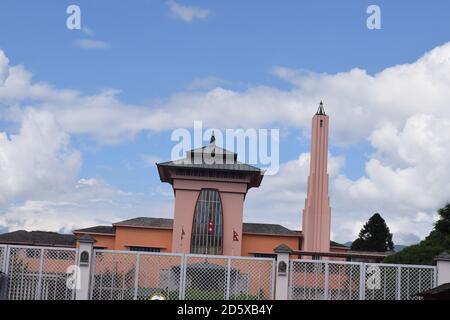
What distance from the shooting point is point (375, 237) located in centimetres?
4972

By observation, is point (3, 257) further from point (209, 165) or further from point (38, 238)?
point (38, 238)

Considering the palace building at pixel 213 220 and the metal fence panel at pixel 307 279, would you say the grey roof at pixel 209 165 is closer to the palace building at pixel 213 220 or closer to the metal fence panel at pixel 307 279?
the palace building at pixel 213 220

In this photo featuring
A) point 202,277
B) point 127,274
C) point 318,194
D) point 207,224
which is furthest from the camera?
point 207,224

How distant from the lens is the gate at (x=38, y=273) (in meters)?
14.1

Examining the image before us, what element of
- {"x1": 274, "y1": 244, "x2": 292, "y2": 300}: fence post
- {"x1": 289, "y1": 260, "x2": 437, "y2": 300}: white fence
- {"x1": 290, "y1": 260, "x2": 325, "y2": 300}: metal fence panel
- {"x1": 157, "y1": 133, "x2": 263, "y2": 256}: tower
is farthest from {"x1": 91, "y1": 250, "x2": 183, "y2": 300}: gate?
{"x1": 157, "y1": 133, "x2": 263, "y2": 256}: tower

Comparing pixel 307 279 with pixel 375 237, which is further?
pixel 375 237

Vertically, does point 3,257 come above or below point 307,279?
above

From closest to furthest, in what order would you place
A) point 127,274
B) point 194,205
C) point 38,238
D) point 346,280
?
point 346,280 < point 127,274 < point 194,205 < point 38,238

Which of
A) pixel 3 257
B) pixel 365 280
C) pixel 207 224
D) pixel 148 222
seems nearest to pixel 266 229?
pixel 207 224

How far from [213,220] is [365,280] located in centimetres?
2395

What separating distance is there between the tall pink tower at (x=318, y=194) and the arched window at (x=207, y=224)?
15.1 ft

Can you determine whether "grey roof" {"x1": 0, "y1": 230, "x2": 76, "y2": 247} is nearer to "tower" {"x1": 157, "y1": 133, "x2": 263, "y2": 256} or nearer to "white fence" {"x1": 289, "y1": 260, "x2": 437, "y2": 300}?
"tower" {"x1": 157, "y1": 133, "x2": 263, "y2": 256}
